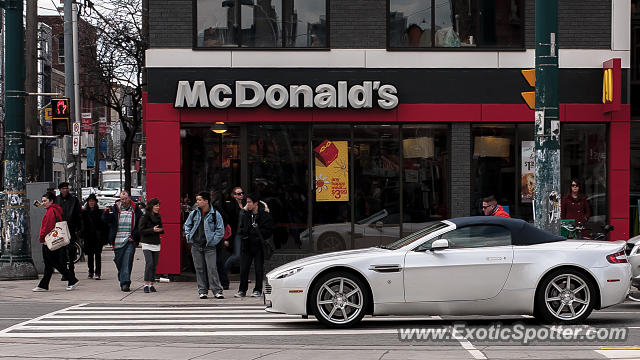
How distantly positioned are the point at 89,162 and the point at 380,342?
31510 mm

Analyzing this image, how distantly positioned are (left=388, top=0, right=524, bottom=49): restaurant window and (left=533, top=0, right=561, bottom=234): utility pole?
3871mm

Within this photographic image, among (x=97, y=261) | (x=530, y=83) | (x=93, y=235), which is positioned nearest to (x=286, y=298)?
(x=530, y=83)

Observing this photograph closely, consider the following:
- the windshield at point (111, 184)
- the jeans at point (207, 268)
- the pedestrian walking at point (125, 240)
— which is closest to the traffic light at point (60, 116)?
the pedestrian walking at point (125, 240)

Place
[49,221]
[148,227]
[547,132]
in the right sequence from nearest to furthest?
[547,132]
[148,227]
[49,221]

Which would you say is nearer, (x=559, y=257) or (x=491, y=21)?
(x=559, y=257)

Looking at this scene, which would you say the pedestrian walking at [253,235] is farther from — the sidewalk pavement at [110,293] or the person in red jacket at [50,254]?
the person in red jacket at [50,254]

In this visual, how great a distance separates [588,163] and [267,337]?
33.5 ft

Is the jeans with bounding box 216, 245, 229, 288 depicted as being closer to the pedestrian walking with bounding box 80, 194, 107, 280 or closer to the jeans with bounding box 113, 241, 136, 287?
the jeans with bounding box 113, 241, 136, 287

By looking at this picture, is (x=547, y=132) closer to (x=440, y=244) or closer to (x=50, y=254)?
(x=440, y=244)

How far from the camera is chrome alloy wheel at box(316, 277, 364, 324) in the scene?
417 inches

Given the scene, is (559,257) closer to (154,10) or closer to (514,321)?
(514,321)

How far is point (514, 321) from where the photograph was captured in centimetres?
1121

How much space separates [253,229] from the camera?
48.3ft

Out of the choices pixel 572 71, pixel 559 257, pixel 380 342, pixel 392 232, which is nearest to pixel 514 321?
pixel 559 257
